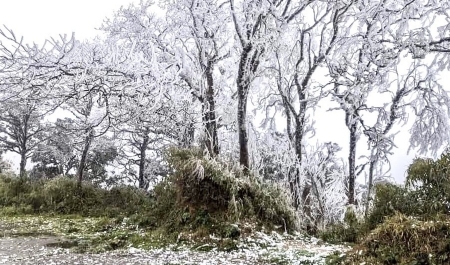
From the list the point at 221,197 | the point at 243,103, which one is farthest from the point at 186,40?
the point at 221,197

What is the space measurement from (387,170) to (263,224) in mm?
4124

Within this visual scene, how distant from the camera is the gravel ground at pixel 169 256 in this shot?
17.2 ft

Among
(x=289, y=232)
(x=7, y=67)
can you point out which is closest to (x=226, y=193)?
(x=289, y=232)

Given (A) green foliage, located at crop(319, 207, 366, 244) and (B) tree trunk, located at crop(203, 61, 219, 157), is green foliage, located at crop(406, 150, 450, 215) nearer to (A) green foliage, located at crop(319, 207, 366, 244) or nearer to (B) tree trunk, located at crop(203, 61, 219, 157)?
(A) green foliage, located at crop(319, 207, 366, 244)

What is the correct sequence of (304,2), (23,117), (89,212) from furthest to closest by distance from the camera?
(23,117), (89,212), (304,2)

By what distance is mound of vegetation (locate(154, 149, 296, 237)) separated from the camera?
669 cm

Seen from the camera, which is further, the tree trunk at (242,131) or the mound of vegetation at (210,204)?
the tree trunk at (242,131)

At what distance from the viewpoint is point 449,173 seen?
504cm

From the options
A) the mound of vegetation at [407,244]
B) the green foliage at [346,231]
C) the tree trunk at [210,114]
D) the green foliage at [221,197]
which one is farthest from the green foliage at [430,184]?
the tree trunk at [210,114]

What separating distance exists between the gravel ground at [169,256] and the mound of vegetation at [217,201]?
0.76 meters

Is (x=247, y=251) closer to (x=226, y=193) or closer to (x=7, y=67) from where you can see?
(x=226, y=193)

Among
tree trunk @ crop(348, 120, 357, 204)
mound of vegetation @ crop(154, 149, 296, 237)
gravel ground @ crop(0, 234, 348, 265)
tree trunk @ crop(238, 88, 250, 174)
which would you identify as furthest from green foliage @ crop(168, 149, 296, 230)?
tree trunk @ crop(348, 120, 357, 204)

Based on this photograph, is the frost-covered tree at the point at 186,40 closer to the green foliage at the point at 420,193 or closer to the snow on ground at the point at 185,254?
the snow on ground at the point at 185,254

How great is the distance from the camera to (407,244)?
427 cm
